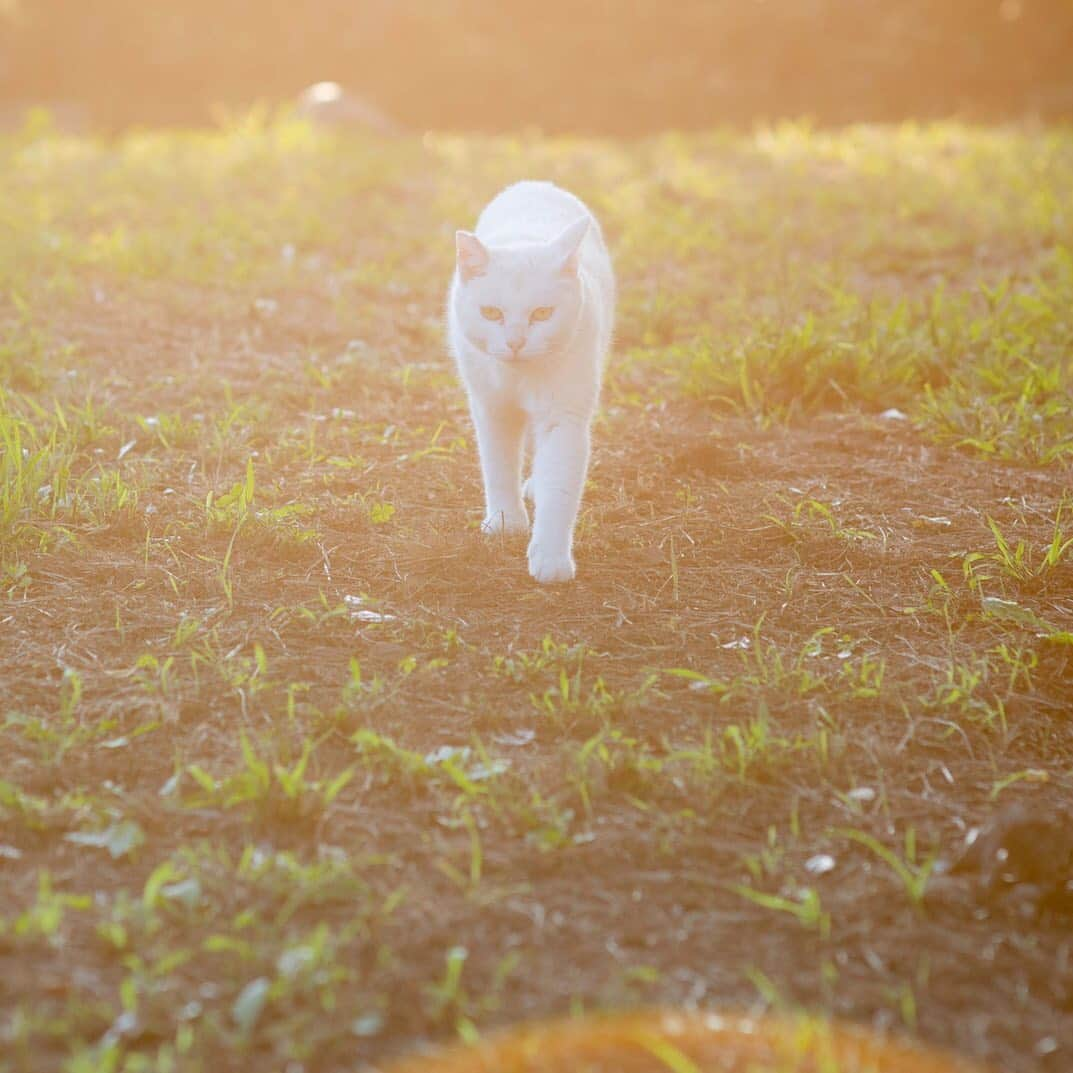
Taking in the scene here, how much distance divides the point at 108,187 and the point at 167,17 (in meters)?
7.93

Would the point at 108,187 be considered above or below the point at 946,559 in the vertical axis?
above

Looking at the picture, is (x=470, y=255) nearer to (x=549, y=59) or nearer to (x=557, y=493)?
(x=557, y=493)

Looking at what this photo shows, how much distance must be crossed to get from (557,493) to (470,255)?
61cm

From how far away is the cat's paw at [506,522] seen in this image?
11.7 feet

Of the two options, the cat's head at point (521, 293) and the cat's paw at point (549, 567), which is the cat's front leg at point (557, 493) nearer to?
the cat's paw at point (549, 567)

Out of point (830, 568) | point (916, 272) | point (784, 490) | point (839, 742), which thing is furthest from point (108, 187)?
point (839, 742)

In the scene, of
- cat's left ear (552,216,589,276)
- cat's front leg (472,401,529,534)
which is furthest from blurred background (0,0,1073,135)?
cat's left ear (552,216,589,276)

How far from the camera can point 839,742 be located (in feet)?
8.36

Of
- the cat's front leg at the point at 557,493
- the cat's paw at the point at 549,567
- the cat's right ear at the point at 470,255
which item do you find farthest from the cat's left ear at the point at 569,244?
the cat's paw at the point at 549,567

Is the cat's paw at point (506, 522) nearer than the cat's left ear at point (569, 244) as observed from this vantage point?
No

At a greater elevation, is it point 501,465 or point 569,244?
point 569,244

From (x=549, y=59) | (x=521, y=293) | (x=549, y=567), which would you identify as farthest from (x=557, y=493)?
(x=549, y=59)

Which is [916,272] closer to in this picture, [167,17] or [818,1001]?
[818,1001]

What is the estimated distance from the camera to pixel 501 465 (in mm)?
3543
